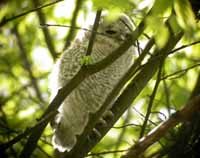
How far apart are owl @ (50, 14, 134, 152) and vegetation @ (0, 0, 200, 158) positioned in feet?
0.50

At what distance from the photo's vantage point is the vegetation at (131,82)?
1.47m

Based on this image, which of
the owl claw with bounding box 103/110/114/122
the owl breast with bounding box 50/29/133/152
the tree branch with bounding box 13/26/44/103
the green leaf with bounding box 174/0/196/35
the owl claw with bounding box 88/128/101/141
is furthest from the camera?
the tree branch with bounding box 13/26/44/103

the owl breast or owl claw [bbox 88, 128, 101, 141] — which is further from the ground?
the owl breast

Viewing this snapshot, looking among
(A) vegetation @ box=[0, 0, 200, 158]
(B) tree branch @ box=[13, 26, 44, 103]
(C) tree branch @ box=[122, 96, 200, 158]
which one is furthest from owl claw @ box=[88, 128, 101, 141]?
(B) tree branch @ box=[13, 26, 44, 103]

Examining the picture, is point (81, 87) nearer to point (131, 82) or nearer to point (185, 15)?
point (131, 82)

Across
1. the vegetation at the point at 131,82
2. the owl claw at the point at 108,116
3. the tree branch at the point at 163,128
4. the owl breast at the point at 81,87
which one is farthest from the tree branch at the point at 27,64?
the tree branch at the point at 163,128

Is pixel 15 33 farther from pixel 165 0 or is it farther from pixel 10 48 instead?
pixel 165 0

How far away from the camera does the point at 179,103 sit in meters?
3.56

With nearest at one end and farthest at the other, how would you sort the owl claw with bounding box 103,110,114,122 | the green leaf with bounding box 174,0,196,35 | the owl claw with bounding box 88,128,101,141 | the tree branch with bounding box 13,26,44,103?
the green leaf with bounding box 174,0,196,35, the owl claw with bounding box 88,128,101,141, the owl claw with bounding box 103,110,114,122, the tree branch with bounding box 13,26,44,103

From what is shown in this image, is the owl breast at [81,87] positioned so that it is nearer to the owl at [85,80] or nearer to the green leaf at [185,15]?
the owl at [85,80]

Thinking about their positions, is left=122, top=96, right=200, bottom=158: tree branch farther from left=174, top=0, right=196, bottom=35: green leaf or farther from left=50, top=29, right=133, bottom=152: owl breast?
left=50, top=29, right=133, bottom=152: owl breast

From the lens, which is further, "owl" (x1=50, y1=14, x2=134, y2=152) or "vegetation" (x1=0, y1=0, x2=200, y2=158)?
"owl" (x1=50, y1=14, x2=134, y2=152)

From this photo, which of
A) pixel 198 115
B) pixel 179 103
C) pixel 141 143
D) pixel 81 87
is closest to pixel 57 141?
pixel 81 87

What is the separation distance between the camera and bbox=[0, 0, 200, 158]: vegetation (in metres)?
1.47
